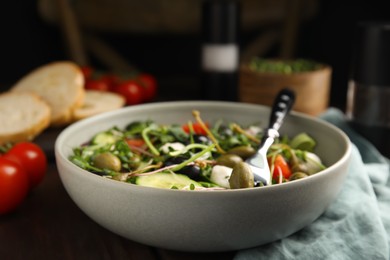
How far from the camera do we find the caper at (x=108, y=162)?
119cm

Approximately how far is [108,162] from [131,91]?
1.17 meters

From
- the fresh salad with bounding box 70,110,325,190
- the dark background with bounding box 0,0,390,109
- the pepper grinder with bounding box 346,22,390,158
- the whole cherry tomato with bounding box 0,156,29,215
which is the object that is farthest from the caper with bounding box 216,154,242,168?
the dark background with bounding box 0,0,390,109

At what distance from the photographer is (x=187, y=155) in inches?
47.2

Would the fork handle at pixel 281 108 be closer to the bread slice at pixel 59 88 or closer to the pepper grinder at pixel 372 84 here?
the pepper grinder at pixel 372 84

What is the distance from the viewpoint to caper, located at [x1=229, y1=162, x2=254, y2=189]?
3.36 feet

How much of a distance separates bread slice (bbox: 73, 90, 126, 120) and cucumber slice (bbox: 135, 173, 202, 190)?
35.9 inches

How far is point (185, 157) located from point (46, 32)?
2.25 metres

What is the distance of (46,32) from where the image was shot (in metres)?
3.16

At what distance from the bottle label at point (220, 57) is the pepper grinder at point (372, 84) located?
0.56 m

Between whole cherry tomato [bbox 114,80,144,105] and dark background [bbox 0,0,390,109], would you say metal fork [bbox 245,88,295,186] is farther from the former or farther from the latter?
dark background [bbox 0,0,390,109]

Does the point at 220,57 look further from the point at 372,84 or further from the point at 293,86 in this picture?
the point at 372,84

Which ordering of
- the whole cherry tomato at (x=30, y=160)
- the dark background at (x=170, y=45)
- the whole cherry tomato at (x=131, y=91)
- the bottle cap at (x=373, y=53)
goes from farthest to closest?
1. the dark background at (x=170, y=45)
2. the whole cherry tomato at (x=131, y=91)
3. the bottle cap at (x=373, y=53)
4. the whole cherry tomato at (x=30, y=160)

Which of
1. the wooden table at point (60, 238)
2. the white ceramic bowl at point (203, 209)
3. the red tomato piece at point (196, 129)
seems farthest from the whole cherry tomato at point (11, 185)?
the red tomato piece at point (196, 129)

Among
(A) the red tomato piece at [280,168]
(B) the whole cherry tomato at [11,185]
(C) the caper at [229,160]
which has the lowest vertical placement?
(B) the whole cherry tomato at [11,185]
